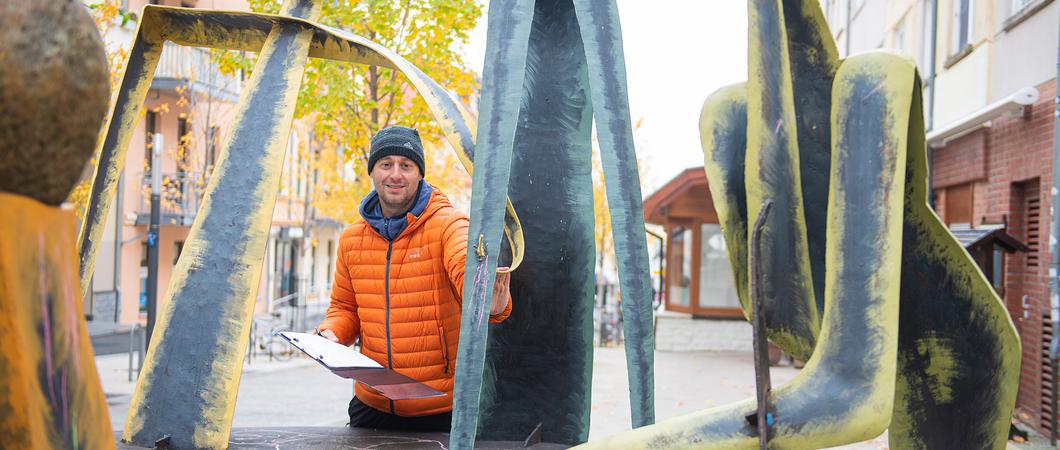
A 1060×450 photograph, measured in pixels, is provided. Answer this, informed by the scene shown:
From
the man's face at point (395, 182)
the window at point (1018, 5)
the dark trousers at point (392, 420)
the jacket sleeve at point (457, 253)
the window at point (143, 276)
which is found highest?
the window at point (1018, 5)

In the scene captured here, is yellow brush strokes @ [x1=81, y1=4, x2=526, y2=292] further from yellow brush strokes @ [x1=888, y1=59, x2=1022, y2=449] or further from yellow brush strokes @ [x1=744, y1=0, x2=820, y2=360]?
yellow brush strokes @ [x1=888, y1=59, x2=1022, y2=449]

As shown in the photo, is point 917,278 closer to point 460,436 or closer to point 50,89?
point 460,436

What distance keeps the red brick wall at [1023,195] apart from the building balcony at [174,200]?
1785 cm

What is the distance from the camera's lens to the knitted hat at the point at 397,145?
12.9 feet

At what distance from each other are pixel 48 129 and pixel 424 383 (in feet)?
7.91

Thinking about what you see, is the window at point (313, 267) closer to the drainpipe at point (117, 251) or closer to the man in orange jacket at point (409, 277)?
the drainpipe at point (117, 251)

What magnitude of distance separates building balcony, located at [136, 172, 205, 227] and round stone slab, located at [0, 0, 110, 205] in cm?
2381

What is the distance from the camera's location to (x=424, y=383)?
3.84 metres

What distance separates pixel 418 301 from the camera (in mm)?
3855

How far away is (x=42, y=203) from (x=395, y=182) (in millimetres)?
2319

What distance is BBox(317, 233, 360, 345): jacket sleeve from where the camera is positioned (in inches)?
161

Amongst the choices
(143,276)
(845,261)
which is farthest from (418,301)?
(143,276)

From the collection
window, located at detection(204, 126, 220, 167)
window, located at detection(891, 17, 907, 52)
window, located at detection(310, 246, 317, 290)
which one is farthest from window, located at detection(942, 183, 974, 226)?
window, located at detection(310, 246, 317, 290)

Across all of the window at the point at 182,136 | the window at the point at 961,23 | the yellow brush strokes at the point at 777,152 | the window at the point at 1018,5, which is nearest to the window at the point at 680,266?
the window at the point at 961,23
